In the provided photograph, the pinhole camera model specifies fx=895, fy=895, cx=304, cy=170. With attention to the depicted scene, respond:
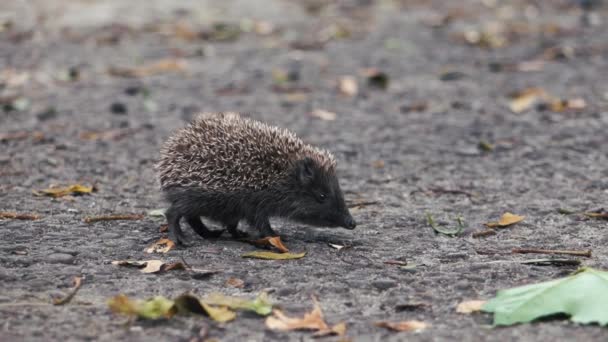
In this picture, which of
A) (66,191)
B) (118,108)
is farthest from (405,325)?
(118,108)

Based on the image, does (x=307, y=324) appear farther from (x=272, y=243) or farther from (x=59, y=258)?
(x=59, y=258)

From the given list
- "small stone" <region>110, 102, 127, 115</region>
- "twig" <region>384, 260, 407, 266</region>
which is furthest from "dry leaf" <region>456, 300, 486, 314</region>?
"small stone" <region>110, 102, 127, 115</region>

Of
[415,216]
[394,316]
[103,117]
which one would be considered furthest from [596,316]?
[103,117]

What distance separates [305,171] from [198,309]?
199 centimetres

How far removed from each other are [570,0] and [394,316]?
1520cm

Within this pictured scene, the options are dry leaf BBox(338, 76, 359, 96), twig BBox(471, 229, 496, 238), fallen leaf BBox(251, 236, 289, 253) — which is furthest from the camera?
dry leaf BBox(338, 76, 359, 96)

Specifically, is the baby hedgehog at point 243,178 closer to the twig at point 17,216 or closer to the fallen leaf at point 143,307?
the twig at point 17,216

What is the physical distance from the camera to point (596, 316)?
13.2 feet

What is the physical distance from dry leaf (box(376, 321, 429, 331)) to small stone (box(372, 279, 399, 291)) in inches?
23.7

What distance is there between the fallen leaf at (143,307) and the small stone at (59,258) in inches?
40.5

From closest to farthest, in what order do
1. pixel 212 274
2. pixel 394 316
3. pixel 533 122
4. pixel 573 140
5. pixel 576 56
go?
pixel 394 316
pixel 212 274
pixel 573 140
pixel 533 122
pixel 576 56

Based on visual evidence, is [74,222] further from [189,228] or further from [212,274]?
[212,274]

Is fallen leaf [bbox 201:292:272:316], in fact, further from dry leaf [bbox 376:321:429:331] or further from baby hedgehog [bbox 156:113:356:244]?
baby hedgehog [bbox 156:113:356:244]

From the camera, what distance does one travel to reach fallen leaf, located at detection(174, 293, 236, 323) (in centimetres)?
416
